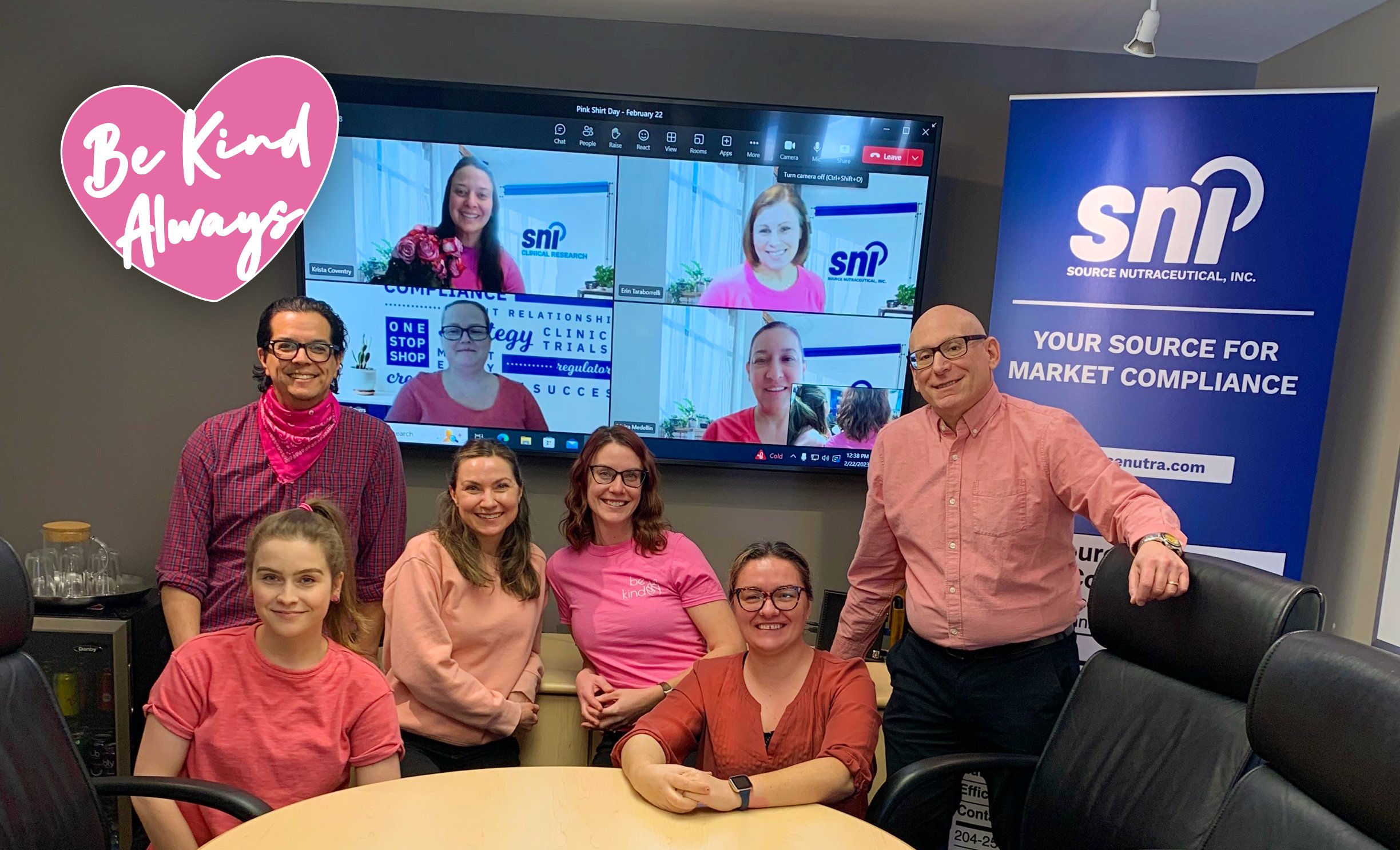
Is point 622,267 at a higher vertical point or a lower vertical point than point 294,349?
higher

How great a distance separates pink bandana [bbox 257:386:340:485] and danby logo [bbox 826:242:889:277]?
173 cm

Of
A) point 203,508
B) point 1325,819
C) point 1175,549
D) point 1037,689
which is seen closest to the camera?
point 1325,819

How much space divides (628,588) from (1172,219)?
6.63 ft

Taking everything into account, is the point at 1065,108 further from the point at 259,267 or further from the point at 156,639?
the point at 156,639

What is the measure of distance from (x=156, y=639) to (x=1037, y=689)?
2.68 m

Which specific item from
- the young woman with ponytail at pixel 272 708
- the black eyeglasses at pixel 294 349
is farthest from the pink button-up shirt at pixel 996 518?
the black eyeglasses at pixel 294 349

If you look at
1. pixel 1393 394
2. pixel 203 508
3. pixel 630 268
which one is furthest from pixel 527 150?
pixel 1393 394

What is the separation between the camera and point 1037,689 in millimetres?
2066

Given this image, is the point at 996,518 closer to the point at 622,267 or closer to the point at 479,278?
the point at 622,267

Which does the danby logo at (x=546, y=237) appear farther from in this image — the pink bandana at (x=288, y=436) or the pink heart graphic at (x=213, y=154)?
the pink bandana at (x=288, y=436)

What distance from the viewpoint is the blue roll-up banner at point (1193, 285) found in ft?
8.82

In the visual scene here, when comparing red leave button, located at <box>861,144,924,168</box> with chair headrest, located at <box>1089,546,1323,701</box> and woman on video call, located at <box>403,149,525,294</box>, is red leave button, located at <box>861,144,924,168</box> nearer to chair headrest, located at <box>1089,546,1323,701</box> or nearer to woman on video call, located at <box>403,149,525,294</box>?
woman on video call, located at <box>403,149,525,294</box>

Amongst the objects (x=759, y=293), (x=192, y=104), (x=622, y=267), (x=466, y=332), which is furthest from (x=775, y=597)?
(x=192, y=104)

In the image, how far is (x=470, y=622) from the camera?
86.4 inches
